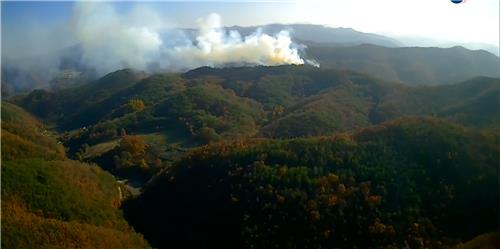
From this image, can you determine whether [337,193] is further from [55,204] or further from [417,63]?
[417,63]

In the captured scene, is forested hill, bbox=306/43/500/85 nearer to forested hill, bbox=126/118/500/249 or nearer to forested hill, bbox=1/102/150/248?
forested hill, bbox=126/118/500/249

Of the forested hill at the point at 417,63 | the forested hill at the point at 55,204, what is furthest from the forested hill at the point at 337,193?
the forested hill at the point at 417,63

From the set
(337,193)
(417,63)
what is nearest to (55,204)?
(337,193)

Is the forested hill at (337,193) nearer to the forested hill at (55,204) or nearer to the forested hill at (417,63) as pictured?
the forested hill at (55,204)

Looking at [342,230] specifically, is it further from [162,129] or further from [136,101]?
[136,101]

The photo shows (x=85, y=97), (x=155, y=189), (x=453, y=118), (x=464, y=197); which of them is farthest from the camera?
(x=85, y=97)

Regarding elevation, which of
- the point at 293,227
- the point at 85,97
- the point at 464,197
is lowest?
the point at 85,97

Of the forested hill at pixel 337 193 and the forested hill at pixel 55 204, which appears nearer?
the forested hill at pixel 55 204

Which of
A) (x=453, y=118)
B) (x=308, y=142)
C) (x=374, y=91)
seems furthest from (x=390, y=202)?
(x=374, y=91)
